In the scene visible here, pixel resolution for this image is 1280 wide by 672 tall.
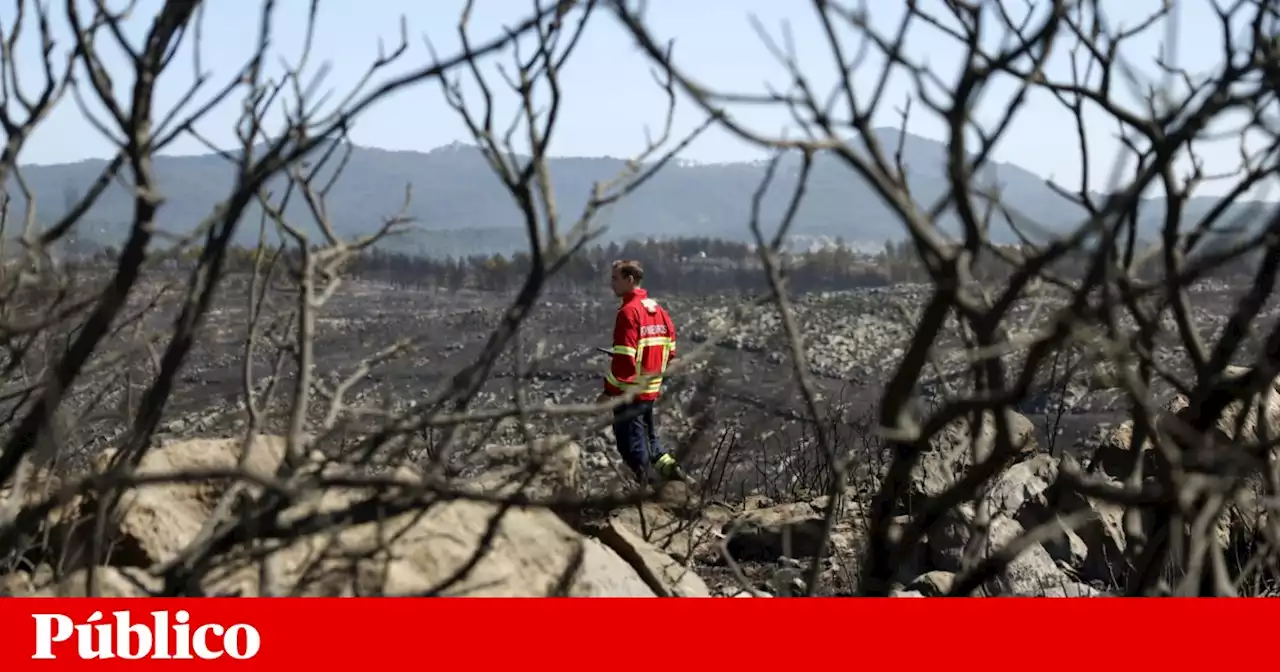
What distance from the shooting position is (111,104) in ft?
5.91

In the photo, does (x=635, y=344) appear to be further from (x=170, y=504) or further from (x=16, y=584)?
(x=16, y=584)

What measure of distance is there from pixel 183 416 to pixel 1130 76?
11937mm

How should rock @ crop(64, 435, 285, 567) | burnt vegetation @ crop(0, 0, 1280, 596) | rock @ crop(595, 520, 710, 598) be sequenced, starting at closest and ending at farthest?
burnt vegetation @ crop(0, 0, 1280, 596)
rock @ crop(64, 435, 285, 567)
rock @ crop(595, 520, 710, 598)

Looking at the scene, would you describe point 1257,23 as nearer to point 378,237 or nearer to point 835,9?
point 835,9

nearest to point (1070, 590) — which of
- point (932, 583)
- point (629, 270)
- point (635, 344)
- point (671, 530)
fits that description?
point (932, 583)

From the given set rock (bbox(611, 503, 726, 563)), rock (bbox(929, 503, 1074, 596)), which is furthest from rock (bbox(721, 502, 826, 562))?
rock (bbox(929, 503, 1074, 596))

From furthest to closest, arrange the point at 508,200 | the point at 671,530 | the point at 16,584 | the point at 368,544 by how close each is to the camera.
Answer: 1. the point at 508,200
2. the point at 671,530
3. the point at 16,584
4. the point at 368,544

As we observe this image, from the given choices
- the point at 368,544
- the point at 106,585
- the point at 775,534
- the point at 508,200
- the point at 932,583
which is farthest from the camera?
the point at 508,200

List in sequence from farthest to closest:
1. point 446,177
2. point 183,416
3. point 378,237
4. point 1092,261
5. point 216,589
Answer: point 446,177 < point 183,416 < point 378,237 < point 216,589 < point 1092,261

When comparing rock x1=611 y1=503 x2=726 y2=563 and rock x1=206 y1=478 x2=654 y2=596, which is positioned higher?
rock x1=206 y1=478 x2=654 y2=596

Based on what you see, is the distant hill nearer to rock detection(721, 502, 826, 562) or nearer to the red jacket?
the red jacket

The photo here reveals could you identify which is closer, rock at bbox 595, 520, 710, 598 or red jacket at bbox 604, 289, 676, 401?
rock at bbox 595, 520, 710, 598

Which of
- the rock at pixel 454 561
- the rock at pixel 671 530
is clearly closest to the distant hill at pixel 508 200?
the rock at pixel 671 530

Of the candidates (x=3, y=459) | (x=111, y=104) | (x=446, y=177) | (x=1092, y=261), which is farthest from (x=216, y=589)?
(x=446, y=177)
